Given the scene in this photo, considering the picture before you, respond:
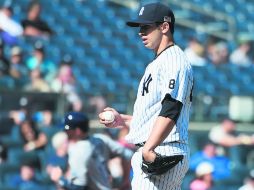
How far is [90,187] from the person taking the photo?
272 inches

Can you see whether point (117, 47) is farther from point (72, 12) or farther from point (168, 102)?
point (168, 102)

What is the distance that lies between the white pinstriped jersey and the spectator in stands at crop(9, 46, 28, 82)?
692 cm

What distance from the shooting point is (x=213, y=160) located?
1094cm

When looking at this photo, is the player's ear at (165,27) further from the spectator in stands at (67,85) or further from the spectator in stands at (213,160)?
the spectator in stands at (213,160)

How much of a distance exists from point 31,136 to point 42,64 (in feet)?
6.92

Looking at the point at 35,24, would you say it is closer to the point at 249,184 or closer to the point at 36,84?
the point at 36,84

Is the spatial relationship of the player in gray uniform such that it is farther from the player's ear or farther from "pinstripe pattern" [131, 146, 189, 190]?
the player's ear

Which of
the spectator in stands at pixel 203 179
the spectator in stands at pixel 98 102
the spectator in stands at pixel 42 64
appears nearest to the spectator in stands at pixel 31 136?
the spectator in stands at pixel 98 102

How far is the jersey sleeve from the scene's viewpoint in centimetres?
455

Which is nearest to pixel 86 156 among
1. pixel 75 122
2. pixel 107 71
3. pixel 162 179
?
pixel 75 122

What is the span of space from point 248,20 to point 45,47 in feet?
22.5

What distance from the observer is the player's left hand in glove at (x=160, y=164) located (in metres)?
4.51

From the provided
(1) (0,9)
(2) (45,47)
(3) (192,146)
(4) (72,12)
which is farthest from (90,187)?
(4) (72,12)

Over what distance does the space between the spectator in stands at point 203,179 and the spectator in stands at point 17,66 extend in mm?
3037
